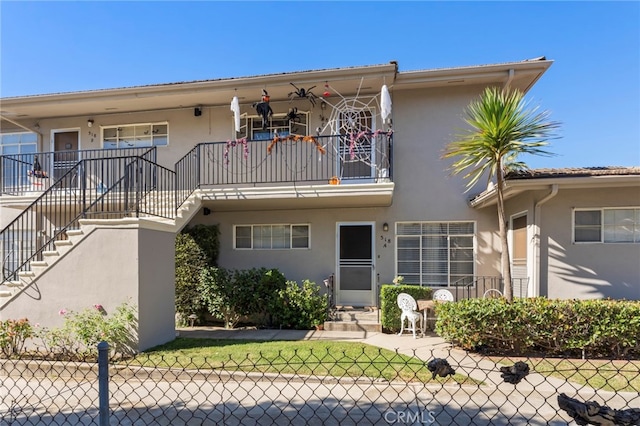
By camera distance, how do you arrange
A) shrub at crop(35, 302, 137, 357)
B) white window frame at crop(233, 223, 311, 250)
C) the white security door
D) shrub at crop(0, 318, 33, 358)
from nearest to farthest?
shrub at crop(35, 302, 137, 357)
shrub at crop(0, 318, 33, 358)
the white security door
white window frame at crop(233, 223, 311, 250)

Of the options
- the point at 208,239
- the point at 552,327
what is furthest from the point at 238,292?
the point at 552,327

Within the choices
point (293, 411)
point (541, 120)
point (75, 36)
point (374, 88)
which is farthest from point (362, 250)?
point (75, 36)

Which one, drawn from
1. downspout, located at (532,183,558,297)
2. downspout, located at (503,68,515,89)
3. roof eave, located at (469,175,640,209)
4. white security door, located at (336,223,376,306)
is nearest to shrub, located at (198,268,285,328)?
white security door, located at (336,223,376,306)

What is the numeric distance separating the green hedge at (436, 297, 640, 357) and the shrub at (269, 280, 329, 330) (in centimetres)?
336

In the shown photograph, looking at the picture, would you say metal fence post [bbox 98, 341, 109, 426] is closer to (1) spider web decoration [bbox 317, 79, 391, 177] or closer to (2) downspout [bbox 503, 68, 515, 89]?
(1) spider web decoration [bbox 317, 79, 391, 177]

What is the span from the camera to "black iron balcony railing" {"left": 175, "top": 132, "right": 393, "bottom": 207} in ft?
31.4

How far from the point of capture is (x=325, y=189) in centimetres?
883

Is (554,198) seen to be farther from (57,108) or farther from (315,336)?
(57,108)

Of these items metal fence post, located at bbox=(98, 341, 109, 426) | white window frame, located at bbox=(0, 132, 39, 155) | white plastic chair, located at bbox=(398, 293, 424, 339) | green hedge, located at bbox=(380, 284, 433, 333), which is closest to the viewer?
metal fence post, located at bbox=(98, 341, 109, 426)

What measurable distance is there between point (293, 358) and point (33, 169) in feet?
33.7

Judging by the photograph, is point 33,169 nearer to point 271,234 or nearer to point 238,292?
point 271,234

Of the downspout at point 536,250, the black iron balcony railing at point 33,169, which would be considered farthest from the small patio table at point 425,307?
the black iron balcony railing at point 33,169

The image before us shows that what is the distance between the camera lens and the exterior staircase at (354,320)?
860 cm

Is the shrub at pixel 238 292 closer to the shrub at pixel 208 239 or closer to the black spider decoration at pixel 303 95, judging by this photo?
the shrub at pixel 208 239
